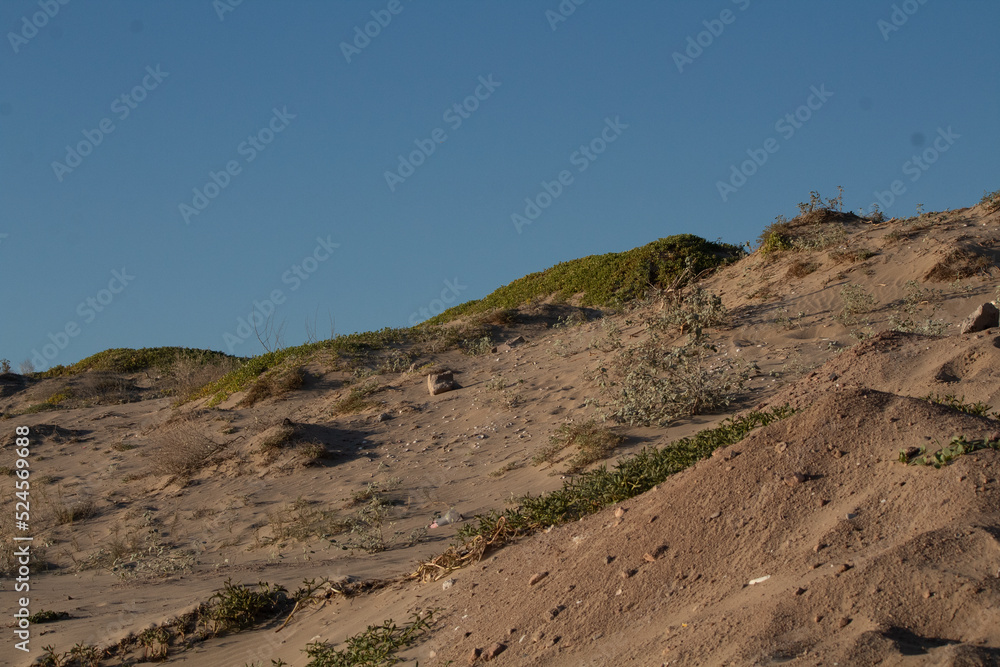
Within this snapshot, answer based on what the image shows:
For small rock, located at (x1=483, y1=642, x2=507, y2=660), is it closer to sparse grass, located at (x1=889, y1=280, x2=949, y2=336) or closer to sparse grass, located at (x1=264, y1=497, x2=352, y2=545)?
sparse grass, located at (x1=264, y1=497, x2=352, y2=545)

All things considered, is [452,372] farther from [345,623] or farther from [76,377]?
[76,377]

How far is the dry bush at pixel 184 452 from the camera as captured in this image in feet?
37.7

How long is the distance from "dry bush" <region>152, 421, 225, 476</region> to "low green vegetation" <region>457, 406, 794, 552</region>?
22.6ft

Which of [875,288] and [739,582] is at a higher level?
[875,288]

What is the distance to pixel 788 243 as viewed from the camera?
50.1ft

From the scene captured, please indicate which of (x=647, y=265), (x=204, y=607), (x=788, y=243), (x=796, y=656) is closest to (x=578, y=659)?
(x=796, y=656)

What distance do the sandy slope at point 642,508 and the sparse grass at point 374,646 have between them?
11 centimetres

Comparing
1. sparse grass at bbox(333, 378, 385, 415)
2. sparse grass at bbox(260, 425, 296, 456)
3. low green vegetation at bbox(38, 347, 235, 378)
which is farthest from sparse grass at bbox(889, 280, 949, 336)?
low green vegetation at bbox(38, 347, 235, 378)

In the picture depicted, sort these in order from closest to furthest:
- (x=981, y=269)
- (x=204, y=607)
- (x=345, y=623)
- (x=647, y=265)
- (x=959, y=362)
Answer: (x=345, y=623) → (x=204, y=607) → (x=959, y=362) → (x=981, y=269) → (x=647, y=265)

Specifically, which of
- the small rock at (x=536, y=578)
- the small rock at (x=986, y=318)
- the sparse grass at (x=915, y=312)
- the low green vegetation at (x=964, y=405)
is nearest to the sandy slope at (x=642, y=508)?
the small rock at (x=536, y=578)

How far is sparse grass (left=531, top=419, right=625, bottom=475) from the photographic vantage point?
27.3 feet

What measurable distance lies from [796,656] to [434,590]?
2.84m

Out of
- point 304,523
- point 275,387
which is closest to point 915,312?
point 304,523

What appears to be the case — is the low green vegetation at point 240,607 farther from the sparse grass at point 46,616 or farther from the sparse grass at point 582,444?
the sparse grass at point 582,444
